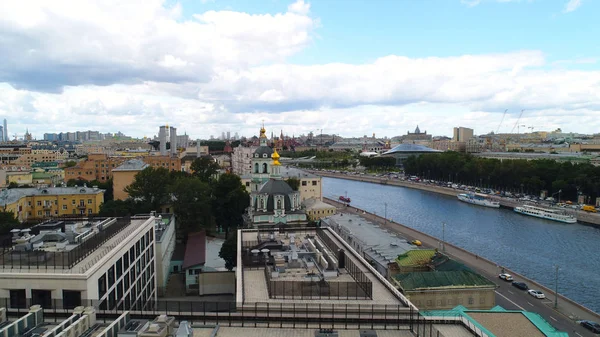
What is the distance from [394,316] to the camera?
7.49 m

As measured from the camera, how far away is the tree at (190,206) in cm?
2497

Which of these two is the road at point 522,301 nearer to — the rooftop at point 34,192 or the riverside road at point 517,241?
the riverside road at point 517,241

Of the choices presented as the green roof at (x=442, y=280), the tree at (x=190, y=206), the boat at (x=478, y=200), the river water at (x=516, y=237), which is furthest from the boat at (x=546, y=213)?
the tree at (x=190, y=206)

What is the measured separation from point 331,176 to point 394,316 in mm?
61799

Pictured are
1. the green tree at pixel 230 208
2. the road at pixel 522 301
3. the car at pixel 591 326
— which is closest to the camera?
the car at pixel 591 326

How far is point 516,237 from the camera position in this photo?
1077 inches

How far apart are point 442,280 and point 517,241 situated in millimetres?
14323

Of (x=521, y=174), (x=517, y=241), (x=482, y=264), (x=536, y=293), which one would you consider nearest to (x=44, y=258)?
(x=536, y=293)

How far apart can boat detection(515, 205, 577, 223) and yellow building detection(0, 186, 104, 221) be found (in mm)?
31553

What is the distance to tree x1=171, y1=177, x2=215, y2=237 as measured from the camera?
2497cm

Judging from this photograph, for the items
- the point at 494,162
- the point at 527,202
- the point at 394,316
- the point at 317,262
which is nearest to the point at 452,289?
the point at 317,262

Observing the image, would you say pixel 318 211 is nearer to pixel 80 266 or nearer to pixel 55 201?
pixel 55 201

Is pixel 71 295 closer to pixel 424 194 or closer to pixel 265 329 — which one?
pixel 265 329

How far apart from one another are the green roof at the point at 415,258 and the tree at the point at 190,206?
40.8 feet
